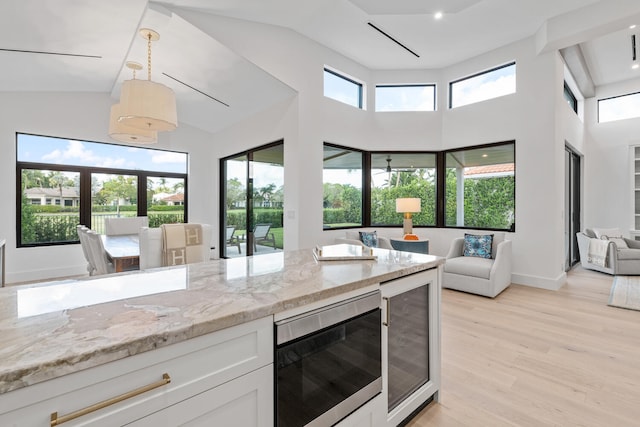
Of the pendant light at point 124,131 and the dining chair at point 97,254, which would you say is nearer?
the dining chair at point 97,254

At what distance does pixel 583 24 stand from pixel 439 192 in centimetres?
300

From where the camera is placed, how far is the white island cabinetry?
2.17 feet

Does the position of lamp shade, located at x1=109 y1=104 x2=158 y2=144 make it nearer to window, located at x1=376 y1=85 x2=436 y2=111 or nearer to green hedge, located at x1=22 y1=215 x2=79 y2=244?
green hedge, located at x1=22 y1=215 x2=79 y2=244

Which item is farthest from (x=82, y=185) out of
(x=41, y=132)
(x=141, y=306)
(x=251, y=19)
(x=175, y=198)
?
(x=141, y=306)

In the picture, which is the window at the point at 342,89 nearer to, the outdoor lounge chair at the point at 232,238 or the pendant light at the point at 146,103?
the pendant light at the point at 146,103

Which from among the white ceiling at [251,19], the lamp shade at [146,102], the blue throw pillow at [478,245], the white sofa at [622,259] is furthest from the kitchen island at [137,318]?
the white sofa at [622,259]

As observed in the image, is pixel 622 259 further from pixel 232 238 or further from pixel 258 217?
pixel 232 238

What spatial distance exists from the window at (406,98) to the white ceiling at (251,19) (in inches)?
18.0

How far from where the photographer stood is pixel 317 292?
118 cm

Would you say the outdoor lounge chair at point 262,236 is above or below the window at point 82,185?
below

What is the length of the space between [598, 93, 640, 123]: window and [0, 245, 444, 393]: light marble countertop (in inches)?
303

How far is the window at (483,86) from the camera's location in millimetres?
4887

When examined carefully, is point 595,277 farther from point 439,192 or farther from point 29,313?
point 29,313

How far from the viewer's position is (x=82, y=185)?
5.50 meters
